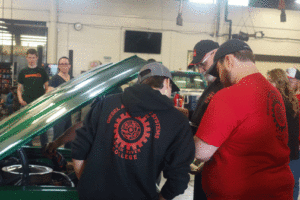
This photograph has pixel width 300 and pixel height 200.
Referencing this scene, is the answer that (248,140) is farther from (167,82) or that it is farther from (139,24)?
(139,24)

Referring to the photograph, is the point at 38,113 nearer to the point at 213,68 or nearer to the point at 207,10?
the point at 213,68

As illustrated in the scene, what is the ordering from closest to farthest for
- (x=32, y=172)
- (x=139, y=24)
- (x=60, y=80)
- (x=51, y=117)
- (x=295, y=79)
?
(x=51, y=117) → (x=32, y=172) → (x=295, y=79) → (x=60, y=80) → (x=139, y=24)

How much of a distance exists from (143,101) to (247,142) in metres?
0.53

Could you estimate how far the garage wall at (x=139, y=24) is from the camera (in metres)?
11.4

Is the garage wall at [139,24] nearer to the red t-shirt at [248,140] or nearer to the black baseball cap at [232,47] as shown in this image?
the black baseball cap at [232,47]

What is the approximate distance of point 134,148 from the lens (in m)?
1.27

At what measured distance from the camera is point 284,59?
13.1 metres

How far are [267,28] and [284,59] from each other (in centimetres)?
183

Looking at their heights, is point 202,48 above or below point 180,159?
above

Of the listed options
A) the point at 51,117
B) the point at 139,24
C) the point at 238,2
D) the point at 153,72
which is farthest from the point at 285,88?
the point at 238,2

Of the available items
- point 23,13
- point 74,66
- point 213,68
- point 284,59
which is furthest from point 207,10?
point 213,68

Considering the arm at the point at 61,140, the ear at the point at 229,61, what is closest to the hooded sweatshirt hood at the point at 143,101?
the ear at the point at 229,61

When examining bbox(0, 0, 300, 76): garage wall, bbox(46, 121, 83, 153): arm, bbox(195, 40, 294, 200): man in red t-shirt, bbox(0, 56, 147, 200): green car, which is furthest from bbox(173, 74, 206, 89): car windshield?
bbox(195, 40, 294, 200): man in red t-shirt

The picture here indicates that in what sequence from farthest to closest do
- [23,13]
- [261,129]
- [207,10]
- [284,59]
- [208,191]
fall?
1. [284,59]
2. [207,10]
3. [23,13]
4. [208,191]
5. [261,129]
